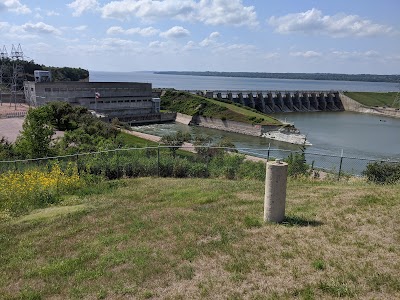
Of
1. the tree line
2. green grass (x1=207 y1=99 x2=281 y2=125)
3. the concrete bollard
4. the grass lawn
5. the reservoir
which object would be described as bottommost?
the reservoir

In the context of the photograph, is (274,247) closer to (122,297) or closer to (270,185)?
(270,185)

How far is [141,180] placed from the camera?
13797 mm

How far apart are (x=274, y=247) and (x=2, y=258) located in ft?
16.7

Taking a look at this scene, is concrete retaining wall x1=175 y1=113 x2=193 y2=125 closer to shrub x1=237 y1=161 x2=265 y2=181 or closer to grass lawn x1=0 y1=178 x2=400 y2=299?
shrub x1=237 y1=161 x2=265 y2=181

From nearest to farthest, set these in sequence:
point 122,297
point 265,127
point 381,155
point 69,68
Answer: point 122,297, point 381,155, point 265,127, point 69,68

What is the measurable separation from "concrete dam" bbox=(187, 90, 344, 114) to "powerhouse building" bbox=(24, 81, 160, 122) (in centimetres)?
1647

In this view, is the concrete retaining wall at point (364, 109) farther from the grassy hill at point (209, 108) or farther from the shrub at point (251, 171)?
the shrub at point (251, 171)

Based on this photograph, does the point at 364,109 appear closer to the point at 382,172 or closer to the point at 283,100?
the point at 283,100

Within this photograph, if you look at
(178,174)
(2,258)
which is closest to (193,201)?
(2,258)

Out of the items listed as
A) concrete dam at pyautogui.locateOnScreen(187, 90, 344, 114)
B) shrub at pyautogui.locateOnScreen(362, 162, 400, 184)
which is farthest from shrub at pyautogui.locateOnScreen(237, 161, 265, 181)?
concrete dam at pyautogui.locateOnScreen(187, 90, 344, 114)

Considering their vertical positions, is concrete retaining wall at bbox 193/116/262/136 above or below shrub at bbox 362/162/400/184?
below

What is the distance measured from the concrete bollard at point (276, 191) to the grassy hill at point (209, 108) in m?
60.2

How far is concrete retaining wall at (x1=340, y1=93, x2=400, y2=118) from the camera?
Answer: 97.7 m

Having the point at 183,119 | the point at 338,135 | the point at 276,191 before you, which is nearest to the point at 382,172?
the point at 276,191
